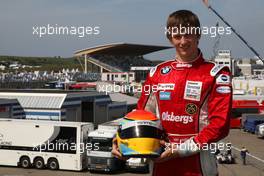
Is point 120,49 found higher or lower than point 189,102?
higher

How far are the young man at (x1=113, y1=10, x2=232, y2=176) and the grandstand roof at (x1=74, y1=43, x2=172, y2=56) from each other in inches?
3709

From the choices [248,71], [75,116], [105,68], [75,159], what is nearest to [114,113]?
[75,116]

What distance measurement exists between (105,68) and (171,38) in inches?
4010

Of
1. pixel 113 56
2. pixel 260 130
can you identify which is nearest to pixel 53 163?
pixel 260 130

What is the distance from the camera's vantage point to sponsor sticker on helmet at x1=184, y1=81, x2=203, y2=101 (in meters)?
2.63

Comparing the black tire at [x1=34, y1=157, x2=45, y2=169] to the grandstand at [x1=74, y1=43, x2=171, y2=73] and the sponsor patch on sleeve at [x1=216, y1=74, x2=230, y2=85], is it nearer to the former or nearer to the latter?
the sponsor patch on sleeve at [x1=216, y1=74, x2=230, y2=85]

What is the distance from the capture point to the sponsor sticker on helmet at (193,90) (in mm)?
2627

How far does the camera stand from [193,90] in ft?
8.62

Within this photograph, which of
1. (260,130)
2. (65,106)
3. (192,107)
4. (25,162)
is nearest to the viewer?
(192,107)

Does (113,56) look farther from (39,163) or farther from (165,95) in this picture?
(165,95)

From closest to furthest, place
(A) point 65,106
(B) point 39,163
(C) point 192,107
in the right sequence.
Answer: (C) point 192,107 < (B) point 39,163 < (A) point 65,106

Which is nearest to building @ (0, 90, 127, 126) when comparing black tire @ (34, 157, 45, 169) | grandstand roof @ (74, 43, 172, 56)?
black tire @ (34, 157, 45, 169)

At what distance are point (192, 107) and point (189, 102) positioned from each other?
0.04m

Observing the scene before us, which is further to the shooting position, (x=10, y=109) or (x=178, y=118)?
(x=10, y=109)
